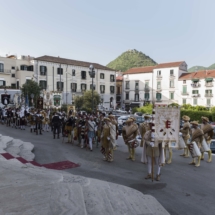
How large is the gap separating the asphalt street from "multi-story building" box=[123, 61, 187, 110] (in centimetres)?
3932

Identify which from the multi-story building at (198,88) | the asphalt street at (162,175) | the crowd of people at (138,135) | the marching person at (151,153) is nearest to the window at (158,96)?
the multi-story building at (198,88)

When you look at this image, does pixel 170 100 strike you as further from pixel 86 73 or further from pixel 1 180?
pixel 1 180

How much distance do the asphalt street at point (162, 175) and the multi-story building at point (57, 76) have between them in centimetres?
3129

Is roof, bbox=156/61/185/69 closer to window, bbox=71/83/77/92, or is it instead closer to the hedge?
the hedge

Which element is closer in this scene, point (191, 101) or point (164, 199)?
point (164, 199)

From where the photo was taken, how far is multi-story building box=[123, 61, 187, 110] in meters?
51.8

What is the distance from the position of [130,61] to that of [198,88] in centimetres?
5183

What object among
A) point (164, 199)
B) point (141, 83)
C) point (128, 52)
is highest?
point (128, 52)

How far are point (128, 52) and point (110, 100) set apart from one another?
55.2 metres

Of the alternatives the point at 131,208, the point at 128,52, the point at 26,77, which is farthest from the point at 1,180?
the point at 128,52

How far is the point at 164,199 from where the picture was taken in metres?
6.01

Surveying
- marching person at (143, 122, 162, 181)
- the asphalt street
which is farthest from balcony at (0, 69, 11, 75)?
marching person at (143, 122, 162, 181)

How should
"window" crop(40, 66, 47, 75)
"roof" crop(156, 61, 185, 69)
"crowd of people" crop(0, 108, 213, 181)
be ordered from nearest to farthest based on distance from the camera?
"crowd of people" crop(0, 108, 213, 181) < "window" crop(40, 66, 47, 75) < "roof" crop(156, 61, 185, 69)

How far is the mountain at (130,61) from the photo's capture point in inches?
3687
